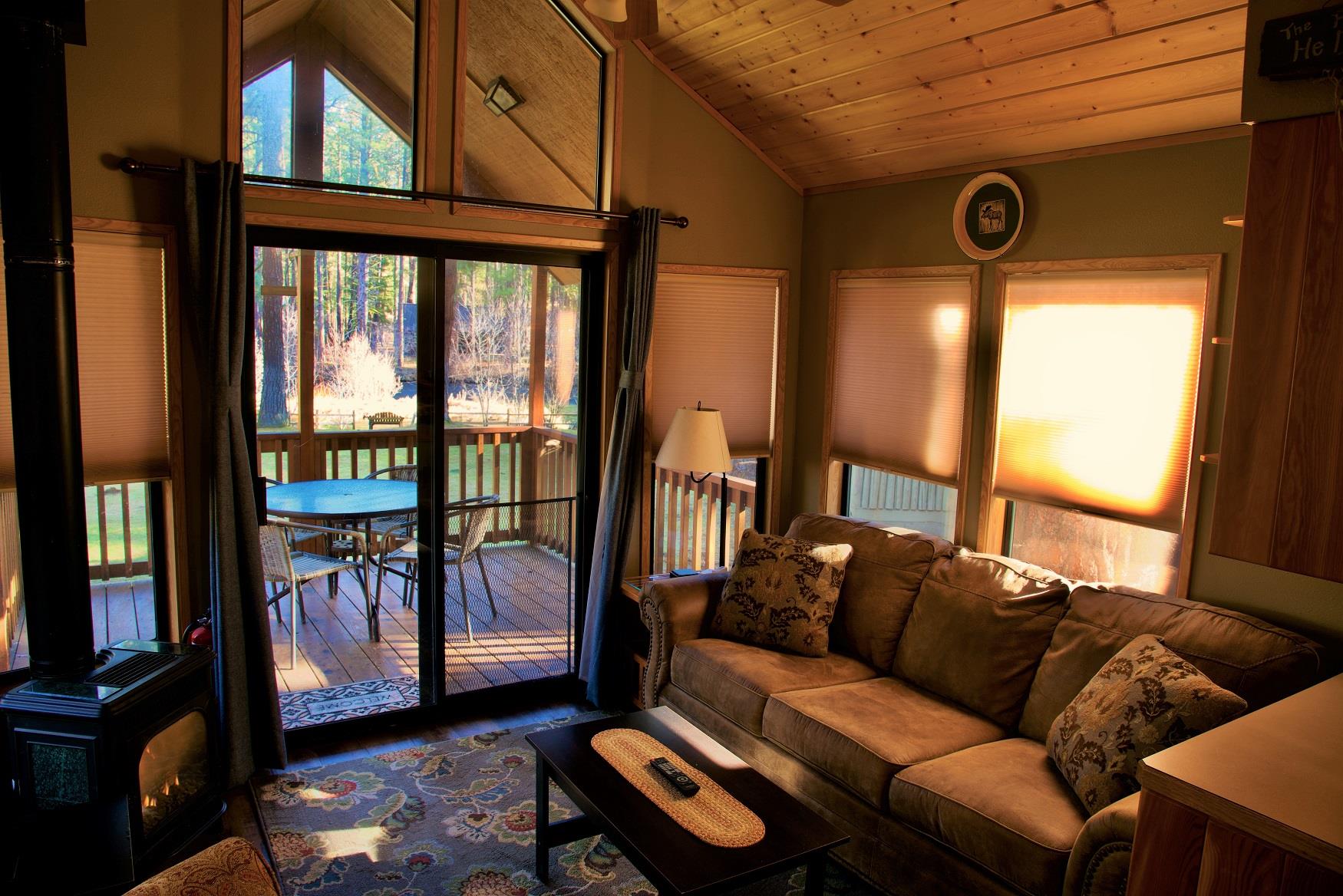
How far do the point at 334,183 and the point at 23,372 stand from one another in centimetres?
134

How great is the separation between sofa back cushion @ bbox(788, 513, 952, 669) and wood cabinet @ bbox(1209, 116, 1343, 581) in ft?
5.71

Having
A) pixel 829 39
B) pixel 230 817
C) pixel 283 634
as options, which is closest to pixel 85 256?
pixel 283 634

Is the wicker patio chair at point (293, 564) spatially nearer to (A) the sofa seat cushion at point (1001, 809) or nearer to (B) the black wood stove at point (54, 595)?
(B) the black wood stove at point (54, 595)

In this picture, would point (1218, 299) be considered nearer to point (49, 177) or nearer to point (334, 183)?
point (334, 183)

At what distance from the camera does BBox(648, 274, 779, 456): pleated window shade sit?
14.8 ft

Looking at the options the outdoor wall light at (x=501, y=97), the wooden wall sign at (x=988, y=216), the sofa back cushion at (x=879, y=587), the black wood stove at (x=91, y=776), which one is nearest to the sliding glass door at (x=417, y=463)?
the outdoor wall light at (x=501, y=97)

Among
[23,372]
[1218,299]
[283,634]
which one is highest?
[1218,299]

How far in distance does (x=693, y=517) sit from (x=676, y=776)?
2.13m

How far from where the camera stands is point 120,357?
336 centimetres

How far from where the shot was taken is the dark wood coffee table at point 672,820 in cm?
236

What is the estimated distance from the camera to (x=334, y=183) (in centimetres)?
364

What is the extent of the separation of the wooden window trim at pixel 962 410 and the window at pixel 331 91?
2029mm

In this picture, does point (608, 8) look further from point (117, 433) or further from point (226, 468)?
point (117, 433)

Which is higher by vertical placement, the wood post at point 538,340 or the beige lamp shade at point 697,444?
the wood post at point 538,340
